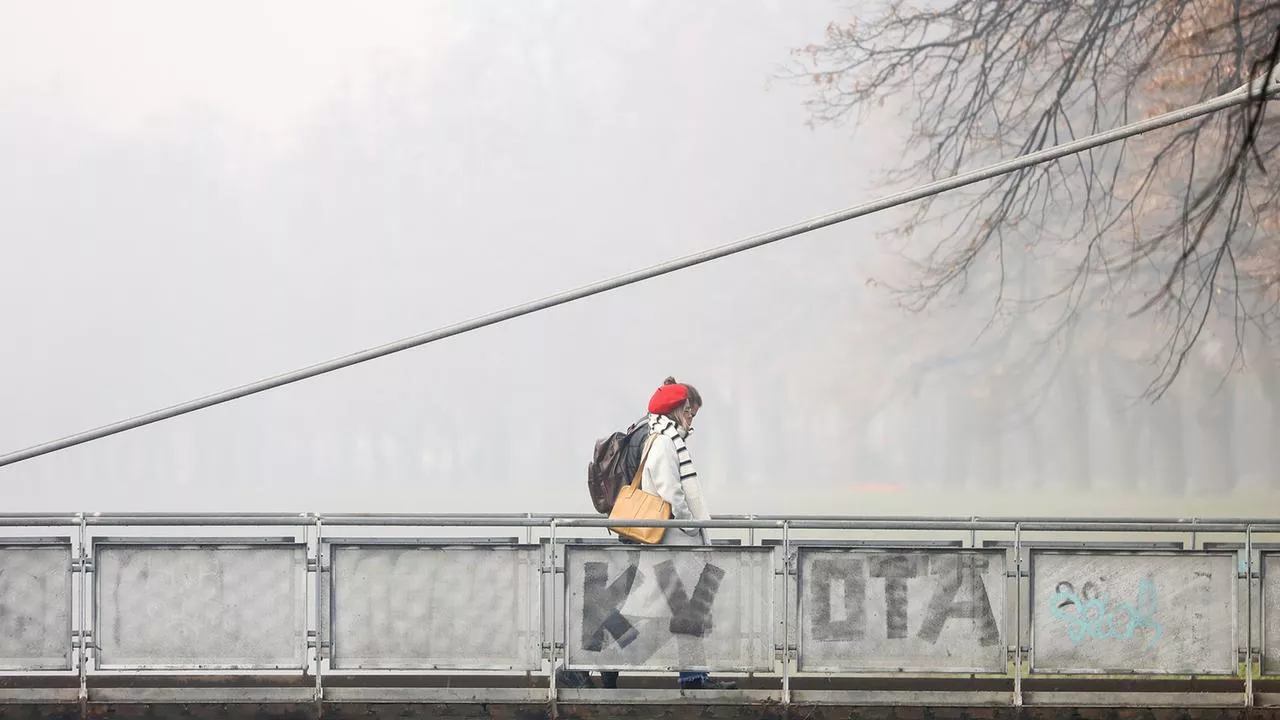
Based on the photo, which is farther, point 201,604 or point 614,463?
point 614,463

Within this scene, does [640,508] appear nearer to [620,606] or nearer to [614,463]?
[614,463]

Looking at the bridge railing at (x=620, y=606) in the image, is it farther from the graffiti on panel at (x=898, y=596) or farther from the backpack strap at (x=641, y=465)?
the backpack strap at (x=641, y=465)

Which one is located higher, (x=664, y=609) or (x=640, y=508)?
(x=640, y=508)

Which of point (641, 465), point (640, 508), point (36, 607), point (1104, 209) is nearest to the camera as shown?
point (36, 607)

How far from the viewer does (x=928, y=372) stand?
74.9 ft

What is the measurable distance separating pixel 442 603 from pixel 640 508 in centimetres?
116

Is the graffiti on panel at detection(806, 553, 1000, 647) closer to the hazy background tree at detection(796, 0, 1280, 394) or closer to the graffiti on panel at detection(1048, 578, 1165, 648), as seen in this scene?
the graffiti on panel at detection(1048, 578, 1165, 648)

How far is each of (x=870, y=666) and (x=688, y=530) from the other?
117 centimetres

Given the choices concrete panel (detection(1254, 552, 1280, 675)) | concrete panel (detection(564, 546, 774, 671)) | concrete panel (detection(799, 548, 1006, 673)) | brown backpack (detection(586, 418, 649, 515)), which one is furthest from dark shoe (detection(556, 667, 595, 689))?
concrete panel (detection(1254, 552, 1280, 675))

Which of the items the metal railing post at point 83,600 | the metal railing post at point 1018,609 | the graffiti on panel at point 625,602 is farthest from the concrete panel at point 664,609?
the metal railing post at point 83,600

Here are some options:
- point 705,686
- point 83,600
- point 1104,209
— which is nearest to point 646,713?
point 705,686

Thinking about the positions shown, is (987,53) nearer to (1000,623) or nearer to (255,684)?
(1000,623)

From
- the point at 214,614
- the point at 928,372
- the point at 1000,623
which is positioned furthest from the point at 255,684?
the point at 928,372

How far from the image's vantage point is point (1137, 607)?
8125 mm
